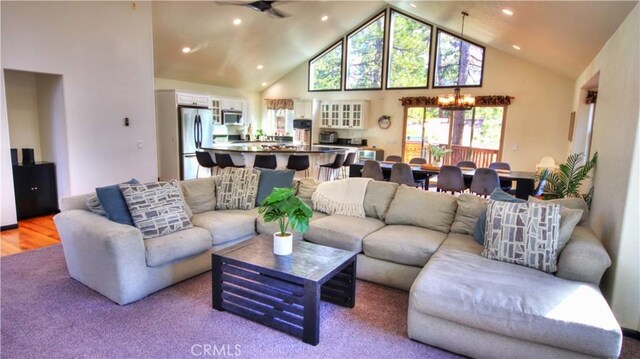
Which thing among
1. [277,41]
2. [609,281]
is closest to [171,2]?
[277,41]

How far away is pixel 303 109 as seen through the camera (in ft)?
34.7

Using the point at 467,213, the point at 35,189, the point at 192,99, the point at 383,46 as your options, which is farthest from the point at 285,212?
the point at 383,46

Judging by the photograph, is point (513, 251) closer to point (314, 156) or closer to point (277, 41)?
point (314, 156)

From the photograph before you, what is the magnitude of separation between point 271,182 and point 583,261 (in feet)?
9.64

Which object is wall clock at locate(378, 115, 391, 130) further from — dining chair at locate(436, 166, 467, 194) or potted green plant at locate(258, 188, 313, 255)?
potted green plant at locate(258, 188, 313, 255)

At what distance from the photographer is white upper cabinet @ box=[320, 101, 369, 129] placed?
32.1 feet

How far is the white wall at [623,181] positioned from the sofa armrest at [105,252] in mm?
3450

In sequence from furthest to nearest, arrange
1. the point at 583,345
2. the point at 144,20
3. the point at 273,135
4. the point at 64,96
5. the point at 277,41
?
the point at 273,135, the point at 277,41, the point at 144,20, the point at 64,96, the point at 583,345

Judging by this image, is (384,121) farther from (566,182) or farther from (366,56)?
(566,182)

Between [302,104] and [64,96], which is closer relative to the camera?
[64,96]

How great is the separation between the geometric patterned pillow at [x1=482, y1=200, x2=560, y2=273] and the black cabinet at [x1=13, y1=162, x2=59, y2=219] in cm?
581

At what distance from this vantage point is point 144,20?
5.77 metres

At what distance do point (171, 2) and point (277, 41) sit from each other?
307 cm

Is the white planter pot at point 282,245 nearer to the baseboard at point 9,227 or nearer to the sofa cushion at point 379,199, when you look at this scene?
the sofa cushion at point 379,199
